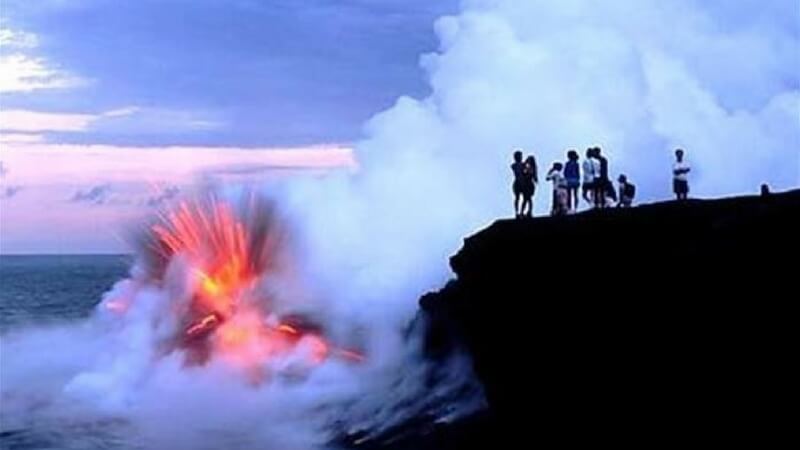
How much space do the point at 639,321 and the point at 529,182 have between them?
32.5 ft

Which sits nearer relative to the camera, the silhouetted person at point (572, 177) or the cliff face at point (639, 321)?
the cliff face at point (639, 321)

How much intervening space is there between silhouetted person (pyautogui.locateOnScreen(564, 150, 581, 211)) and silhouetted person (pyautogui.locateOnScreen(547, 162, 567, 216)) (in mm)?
145

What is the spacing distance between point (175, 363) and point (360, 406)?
1709cm

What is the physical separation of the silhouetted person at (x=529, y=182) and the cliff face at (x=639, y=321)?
1978 mm

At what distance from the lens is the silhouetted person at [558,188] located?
3672 centimetres

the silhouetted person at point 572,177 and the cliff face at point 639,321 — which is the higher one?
the silhouetted person at point 572,177

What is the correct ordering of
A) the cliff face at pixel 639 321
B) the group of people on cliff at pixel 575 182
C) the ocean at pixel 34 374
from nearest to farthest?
1. the cliff face at pixel 639 321
2. the group of people on cliff at pixel 575 182
3. the ocean at pixel 34 374

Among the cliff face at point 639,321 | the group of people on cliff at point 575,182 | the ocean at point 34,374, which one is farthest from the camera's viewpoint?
the ocean at point 34,374

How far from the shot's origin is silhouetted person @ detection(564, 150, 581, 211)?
119 feet

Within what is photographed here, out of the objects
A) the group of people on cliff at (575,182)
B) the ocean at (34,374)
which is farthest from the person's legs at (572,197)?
the ocean at (34,374)

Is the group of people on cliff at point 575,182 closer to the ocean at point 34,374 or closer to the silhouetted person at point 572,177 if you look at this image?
the silhouetted person at point 572,177

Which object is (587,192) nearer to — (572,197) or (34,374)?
(572,197)

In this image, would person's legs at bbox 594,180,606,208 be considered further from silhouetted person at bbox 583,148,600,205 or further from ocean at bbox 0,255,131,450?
ocean at bbox 0,255,131,450

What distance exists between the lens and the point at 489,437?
34844 millimetres
